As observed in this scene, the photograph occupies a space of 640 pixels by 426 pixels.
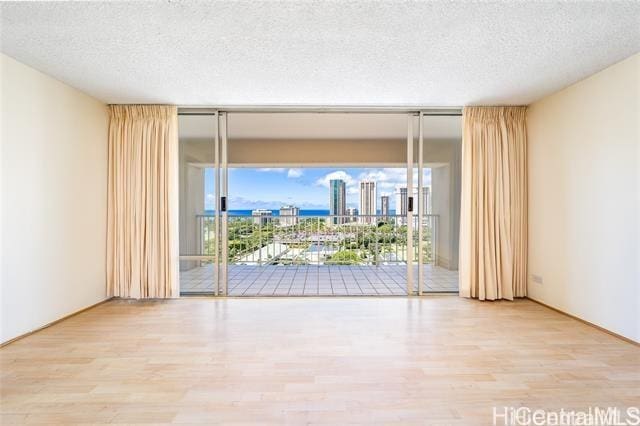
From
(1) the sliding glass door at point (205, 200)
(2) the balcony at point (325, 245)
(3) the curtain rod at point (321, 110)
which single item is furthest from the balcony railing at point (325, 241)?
(3) the curtain rod at point (321, 110)

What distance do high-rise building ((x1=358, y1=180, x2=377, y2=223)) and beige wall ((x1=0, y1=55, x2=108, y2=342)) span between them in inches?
155

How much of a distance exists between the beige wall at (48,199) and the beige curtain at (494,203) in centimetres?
404

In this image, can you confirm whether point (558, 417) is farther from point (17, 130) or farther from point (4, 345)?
point (17, 130)

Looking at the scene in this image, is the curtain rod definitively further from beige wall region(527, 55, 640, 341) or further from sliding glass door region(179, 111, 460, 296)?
beige wall region(527, 55, 640, 341)

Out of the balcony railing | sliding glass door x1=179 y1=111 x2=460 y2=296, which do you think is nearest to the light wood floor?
sliding glass door x1=179 y1=111 x2=460 y2=296

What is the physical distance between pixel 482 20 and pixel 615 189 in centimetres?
182

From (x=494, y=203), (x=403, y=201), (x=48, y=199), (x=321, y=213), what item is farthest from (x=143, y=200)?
(x=494, y=203)

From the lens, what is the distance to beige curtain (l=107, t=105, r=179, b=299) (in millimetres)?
3570

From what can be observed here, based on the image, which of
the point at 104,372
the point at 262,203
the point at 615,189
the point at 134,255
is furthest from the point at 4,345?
the point at 262,203

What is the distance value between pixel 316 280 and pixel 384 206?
2.19 m

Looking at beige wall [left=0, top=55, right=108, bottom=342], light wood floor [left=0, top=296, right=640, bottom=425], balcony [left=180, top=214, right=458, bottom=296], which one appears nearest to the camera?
light wood floor [left=0, top=296, right=640, bottom=425]

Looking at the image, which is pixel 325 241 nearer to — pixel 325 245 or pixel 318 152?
pixel 325 245

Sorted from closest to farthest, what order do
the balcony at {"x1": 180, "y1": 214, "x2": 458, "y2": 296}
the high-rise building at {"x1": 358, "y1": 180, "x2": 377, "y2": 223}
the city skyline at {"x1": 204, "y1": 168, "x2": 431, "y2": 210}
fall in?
the balcony at {"x1": 180, "y1": 214, "x2": 458, "y2": 296}, the high-rise building at {"x1": 358, "y1": 180, "x2": 377, "y2": 223}, the city skyline at {"x1": 204, "y1": 168, "x2": 431, "y2": 210}

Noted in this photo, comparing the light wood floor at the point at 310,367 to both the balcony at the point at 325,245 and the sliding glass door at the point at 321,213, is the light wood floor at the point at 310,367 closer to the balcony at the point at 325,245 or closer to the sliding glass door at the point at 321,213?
the sliding glass door at the point at 321,213
